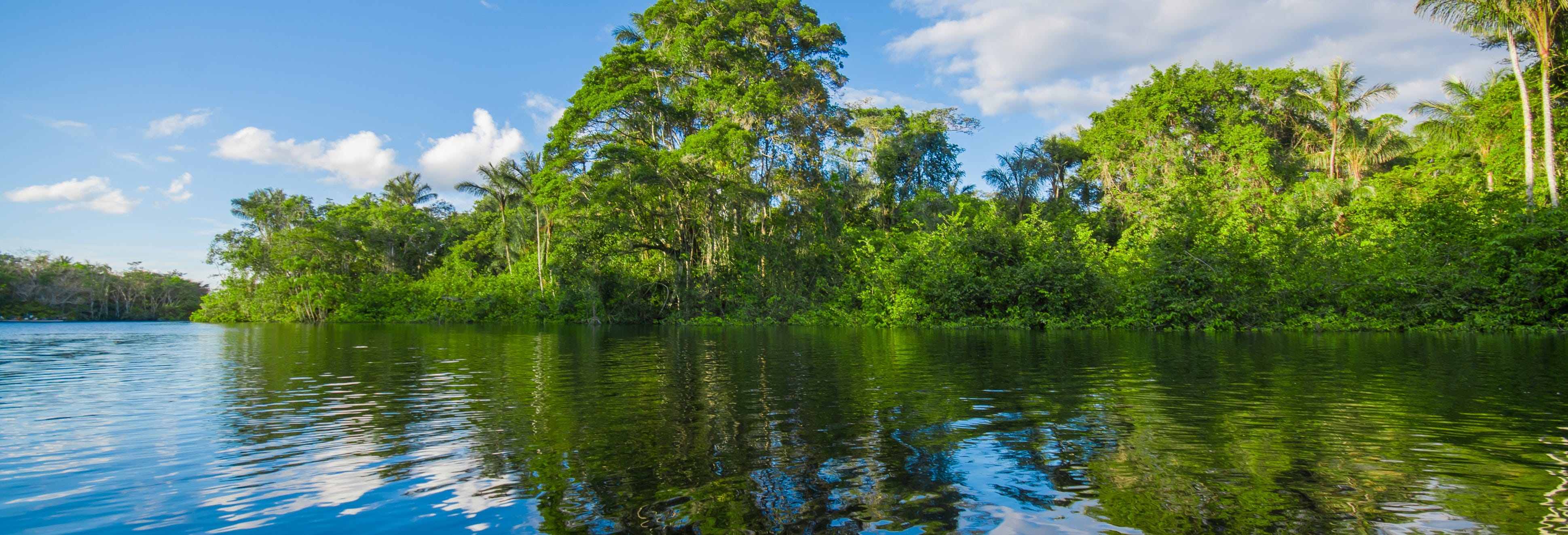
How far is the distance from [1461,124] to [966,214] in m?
20.7

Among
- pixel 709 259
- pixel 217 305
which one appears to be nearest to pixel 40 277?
pixel 217 305

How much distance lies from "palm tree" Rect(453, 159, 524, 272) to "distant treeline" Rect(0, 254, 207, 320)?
114 ft

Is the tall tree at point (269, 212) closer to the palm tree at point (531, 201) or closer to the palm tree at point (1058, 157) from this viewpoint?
the palm tree at point (531, 201)

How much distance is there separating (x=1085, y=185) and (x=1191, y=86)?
31.4 ft

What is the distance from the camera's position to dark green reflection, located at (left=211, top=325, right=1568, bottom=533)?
3582mm

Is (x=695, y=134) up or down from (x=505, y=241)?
up

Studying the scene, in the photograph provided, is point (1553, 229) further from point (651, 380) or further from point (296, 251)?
point (296, 251)

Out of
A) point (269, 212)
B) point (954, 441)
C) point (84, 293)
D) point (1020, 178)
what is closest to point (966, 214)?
point (1020, 178)

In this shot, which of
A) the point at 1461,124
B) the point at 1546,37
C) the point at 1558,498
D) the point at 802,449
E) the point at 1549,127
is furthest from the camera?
the point at 1461,124

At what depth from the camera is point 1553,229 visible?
18719mm

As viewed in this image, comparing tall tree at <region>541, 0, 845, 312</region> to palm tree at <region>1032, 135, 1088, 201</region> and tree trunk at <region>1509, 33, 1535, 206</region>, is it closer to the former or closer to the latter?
palm tree at <region>1032, 135, 1088, 201</region>

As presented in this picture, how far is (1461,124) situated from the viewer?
1222 inches

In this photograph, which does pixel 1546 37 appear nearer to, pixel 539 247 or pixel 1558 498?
pixel 1558 498

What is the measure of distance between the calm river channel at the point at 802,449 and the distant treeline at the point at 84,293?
70.9m
